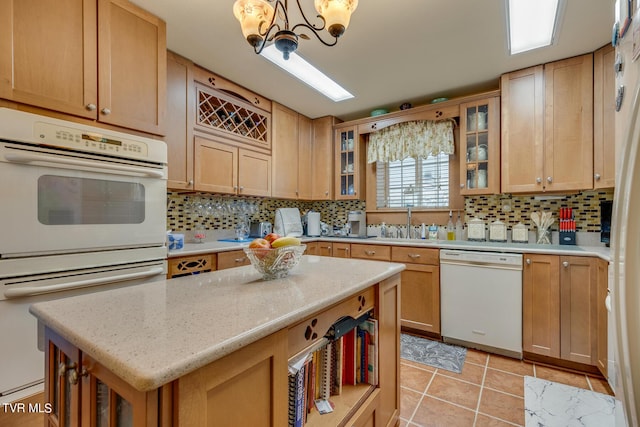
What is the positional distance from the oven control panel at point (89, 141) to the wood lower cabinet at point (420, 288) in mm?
2306

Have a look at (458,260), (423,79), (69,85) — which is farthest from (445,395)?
(69,85)

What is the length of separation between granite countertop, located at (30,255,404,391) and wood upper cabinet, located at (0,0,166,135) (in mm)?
1226

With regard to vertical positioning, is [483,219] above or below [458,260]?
above

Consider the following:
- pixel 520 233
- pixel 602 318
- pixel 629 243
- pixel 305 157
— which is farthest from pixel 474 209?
pixel 629 243

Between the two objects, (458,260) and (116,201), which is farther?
(458,260)

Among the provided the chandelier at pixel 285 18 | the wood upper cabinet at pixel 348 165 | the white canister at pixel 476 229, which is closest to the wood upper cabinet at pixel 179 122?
the chandelier at pixel 285 18

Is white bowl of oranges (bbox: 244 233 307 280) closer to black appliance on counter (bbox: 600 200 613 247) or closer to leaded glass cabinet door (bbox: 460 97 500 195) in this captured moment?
leaded glass cabinet door (bbox: 460 97 500 195)

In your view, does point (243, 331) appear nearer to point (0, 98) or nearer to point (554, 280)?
point (0, 98)

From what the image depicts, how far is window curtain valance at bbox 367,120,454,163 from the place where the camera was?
126 inches

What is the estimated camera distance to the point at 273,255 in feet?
3.79

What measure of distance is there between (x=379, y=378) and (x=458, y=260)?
1.64m

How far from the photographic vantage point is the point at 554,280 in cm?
225

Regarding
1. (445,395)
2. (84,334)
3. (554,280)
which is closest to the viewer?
(84,334)

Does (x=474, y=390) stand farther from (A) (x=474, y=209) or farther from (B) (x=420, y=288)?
(A) (x=474, y=209)
